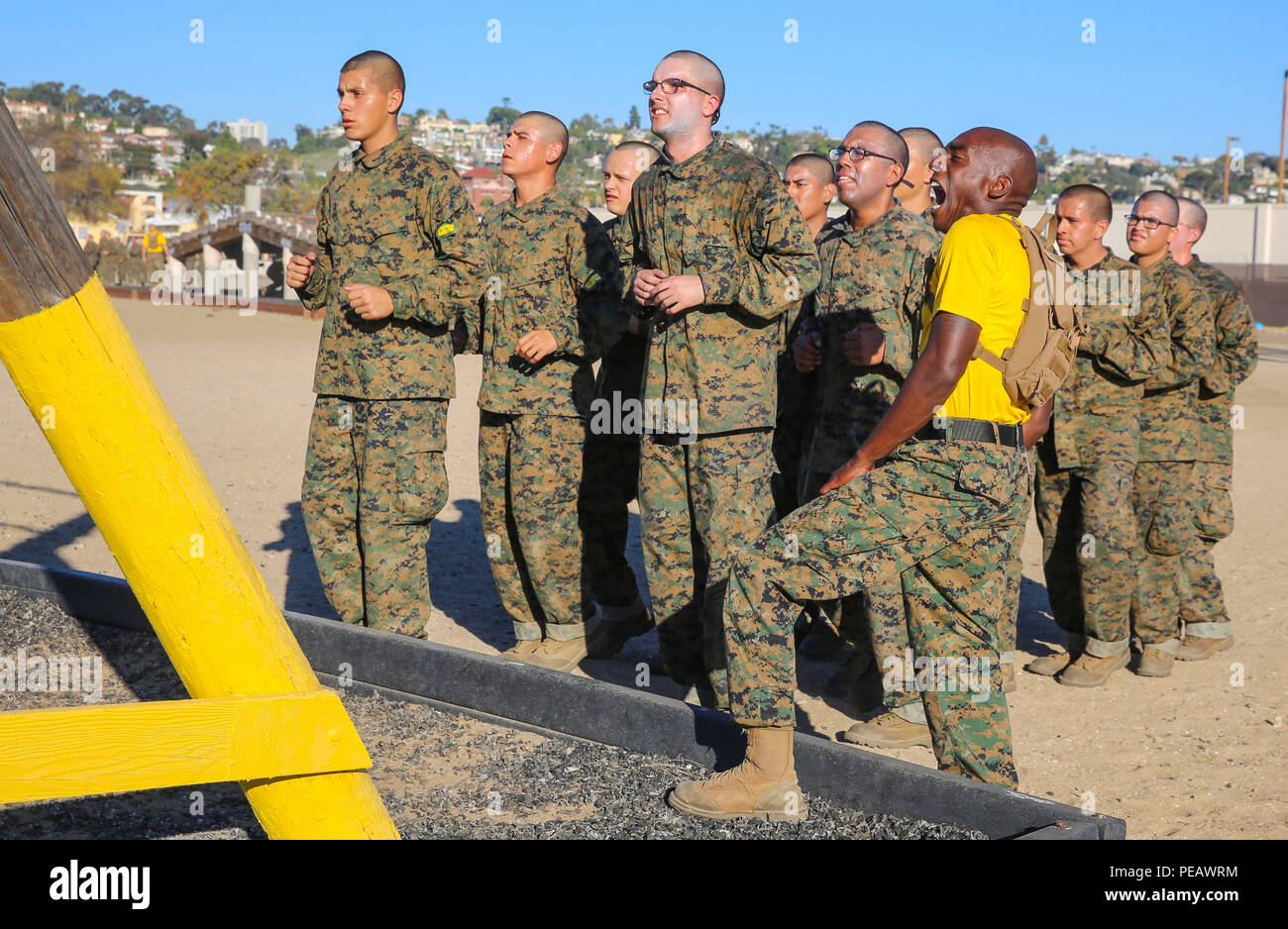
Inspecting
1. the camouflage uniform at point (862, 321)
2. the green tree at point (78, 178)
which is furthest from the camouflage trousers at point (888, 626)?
the green tree at point (78, 178)

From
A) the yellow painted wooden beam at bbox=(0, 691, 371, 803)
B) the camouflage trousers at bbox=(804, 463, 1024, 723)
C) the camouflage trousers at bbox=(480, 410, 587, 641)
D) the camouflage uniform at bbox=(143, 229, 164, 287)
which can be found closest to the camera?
the yellow painted wooden beam at bbox=(0, 691, 371, 803)

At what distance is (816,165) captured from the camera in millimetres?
6391

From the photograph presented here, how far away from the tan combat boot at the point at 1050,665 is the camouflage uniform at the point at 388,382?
2.80 meters

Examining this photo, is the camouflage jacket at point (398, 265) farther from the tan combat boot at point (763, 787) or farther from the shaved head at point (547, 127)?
the tan combat boot at point (763, 787)

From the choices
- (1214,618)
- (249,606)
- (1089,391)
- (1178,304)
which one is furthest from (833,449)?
(249,606)

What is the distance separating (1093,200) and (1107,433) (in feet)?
3.37

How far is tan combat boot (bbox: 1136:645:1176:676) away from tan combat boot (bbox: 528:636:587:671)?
2.59 metres

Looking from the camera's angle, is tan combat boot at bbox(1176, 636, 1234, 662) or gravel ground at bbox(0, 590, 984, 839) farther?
tan combat boot at bbox(1176, 636, 1234, 662)

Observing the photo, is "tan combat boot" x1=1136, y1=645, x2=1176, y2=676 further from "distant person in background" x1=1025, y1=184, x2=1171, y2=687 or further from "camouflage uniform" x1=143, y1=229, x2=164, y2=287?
"camouflage uniform" x1=143, y1=229, x2=164, y2=287

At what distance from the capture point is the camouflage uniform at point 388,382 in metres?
5.26

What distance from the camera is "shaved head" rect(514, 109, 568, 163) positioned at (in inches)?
227

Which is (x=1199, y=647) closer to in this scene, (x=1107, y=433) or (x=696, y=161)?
(x=1107, y=433)

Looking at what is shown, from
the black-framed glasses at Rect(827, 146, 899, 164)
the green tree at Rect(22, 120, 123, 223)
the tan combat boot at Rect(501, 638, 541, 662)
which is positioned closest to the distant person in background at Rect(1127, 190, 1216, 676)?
the black-framed glasses at Rect(827, 146, 899, 164)

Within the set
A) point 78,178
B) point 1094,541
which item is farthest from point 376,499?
point 78,178
